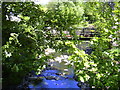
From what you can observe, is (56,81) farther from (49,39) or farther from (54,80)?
(49,39)

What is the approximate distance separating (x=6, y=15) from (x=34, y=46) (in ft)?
2.46

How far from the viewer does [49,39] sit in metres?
2.50

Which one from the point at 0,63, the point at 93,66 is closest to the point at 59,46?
the point at 93,66

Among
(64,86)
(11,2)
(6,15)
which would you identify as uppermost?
Answer: (11,2)

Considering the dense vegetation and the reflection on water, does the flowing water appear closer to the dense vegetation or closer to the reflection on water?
the reflection on water

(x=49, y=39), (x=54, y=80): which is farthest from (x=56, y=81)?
(x=49, y=39)

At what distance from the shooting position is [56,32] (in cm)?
258

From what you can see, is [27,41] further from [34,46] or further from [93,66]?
[93,66]

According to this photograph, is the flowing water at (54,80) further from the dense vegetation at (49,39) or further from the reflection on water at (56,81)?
the dense vegetation at (49,39)

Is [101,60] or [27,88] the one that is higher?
[101,60]

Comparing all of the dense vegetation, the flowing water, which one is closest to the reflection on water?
the flowing water

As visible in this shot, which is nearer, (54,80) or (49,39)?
(49,39)

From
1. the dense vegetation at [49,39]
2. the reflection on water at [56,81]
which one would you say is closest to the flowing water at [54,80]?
the reflection on water at [56,81]

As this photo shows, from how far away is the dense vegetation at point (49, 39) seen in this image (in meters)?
1.88
